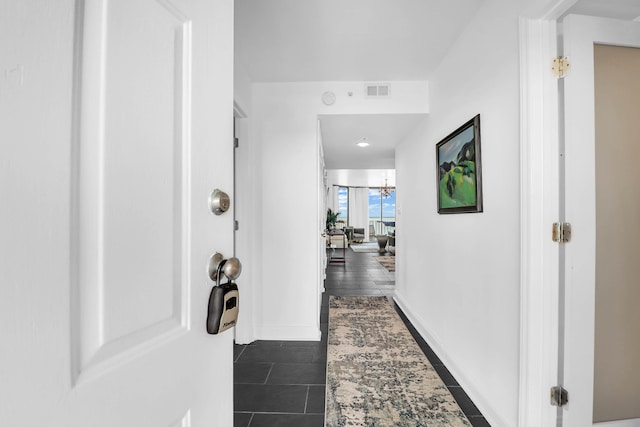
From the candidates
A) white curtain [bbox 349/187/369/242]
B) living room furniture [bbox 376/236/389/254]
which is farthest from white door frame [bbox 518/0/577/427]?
white curtain [bbox 349/187/369/242]

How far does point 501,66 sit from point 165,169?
182cm

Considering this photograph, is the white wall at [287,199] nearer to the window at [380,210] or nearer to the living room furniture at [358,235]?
the living room furniture at [358,235]

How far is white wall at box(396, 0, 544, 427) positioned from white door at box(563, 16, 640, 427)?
22cm

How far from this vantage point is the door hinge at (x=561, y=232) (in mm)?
1354

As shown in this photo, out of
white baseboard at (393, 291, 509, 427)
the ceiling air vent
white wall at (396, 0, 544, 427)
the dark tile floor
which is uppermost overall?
the ceiling air vent

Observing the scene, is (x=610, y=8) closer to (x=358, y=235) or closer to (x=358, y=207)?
(x=358, y=235)

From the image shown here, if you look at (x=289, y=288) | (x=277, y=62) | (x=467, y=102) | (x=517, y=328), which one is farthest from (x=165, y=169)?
(x=289, y=288)

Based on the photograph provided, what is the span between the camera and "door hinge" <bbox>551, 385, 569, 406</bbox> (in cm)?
137

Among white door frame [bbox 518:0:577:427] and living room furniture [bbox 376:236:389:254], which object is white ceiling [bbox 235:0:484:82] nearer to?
white door frame [bbox 518:0:577:427]

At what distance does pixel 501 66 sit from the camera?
1.63 metres

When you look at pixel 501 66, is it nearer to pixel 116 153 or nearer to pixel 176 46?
pixel 176 46

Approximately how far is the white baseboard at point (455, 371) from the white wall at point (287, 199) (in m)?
1.04

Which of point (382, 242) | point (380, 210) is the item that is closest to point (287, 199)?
point (382, 242)

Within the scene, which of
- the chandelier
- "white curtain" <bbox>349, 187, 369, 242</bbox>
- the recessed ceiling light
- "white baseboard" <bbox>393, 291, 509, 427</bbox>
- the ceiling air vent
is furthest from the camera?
"white curtain" <bbox>349, 187, 369, 242</bbox>
